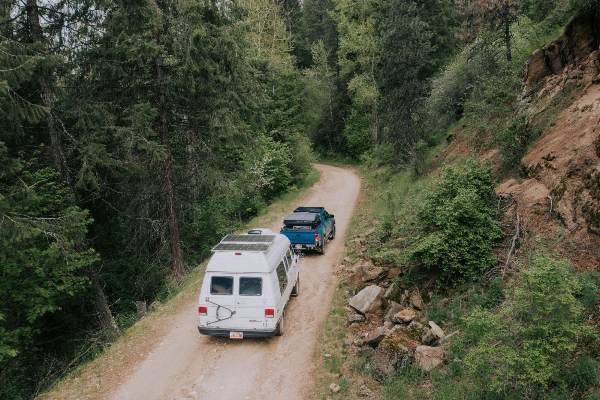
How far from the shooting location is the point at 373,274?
1338cm

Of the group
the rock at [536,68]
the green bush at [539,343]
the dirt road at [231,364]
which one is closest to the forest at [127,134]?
the rock at [536,68]

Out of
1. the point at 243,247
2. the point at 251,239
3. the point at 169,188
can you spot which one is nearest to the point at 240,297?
the point at 243,247

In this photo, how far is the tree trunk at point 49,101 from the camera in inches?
534

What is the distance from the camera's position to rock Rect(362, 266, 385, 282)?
13.2 m

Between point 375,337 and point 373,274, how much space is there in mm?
3468

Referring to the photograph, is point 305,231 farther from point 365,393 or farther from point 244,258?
point 365,393

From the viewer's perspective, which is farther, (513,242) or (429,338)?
(513,242)

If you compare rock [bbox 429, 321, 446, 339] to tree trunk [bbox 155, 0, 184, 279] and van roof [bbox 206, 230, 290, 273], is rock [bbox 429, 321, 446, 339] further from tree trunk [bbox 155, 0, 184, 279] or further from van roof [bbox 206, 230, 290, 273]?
tree trunk [bbox 155, 0, 184, 279]

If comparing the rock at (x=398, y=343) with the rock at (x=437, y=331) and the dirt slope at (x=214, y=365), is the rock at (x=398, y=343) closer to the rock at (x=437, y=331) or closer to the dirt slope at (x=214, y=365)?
the rock at (x=437, y=331)

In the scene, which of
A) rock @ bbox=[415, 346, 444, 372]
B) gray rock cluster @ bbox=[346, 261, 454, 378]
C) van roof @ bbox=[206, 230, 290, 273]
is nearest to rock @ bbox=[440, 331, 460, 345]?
gray rock cluster @ bbox=[346, 261, 454, 378]

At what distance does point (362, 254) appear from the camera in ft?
52.9

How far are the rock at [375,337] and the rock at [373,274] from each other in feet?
9.64

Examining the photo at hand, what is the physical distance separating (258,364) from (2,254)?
7.16m

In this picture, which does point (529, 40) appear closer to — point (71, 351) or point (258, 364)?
point (258, 364)
